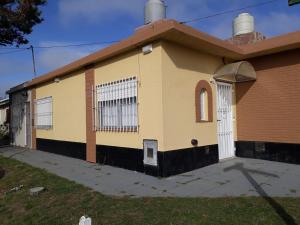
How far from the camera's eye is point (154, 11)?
30.1 ft

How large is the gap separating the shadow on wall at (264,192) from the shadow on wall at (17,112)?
11571 millimetres

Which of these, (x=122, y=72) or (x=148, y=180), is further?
(x=122, y=72)

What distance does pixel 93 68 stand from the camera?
A: 31.8ft

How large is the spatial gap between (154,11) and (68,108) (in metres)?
4.88

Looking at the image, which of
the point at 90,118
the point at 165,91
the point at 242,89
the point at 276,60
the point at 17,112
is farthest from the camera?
the point at 17,112

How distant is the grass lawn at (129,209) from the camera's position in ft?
15.0

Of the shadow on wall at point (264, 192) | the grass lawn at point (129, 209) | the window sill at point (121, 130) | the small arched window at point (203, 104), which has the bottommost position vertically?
the grass lawn at point (129, 209)

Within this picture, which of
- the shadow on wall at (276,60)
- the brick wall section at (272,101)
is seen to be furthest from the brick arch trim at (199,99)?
the shadow on wall at (276,60)

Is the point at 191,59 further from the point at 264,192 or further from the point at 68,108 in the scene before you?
the point at 68,108

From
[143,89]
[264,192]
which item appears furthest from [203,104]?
[264,192]

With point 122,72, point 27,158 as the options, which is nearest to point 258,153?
point 122,72

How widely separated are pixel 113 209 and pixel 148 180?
1.94m

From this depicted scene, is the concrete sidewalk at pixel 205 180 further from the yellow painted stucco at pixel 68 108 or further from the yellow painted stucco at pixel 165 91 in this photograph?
the yellow painted stucco at pixel 68 108

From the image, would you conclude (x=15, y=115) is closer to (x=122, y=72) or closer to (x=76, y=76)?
(x=76, y=76)
